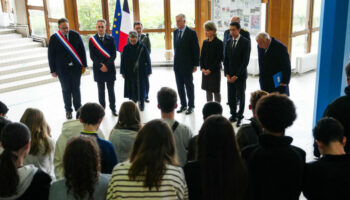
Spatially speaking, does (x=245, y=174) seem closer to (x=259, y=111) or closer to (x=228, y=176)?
(x=228, y=176)

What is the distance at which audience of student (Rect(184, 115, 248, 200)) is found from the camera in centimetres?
195

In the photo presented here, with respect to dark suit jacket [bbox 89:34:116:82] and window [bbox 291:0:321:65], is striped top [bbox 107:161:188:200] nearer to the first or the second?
dark suit jacket [bbox 89:34:116:82]

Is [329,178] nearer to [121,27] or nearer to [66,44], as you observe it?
[66,44]

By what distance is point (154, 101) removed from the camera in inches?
266

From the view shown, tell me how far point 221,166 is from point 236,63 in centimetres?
341

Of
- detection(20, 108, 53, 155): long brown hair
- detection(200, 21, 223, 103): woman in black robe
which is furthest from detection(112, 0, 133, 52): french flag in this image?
detection(20, 108, 53, 155): long brown hair

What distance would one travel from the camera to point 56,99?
23.5ft

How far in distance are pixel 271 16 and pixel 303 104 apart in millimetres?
2585

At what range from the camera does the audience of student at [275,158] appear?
2004mm

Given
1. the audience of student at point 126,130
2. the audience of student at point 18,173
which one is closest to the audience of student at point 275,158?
the audience of student at point 126,130

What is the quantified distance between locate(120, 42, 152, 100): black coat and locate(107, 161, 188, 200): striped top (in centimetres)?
410

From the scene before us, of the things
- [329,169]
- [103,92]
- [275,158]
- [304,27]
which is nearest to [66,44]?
[103,92]

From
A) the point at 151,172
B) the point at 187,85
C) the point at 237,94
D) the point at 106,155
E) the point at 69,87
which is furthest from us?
the point at 187,85

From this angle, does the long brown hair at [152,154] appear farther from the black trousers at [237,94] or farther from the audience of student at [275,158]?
the black trousers at [237,94]
